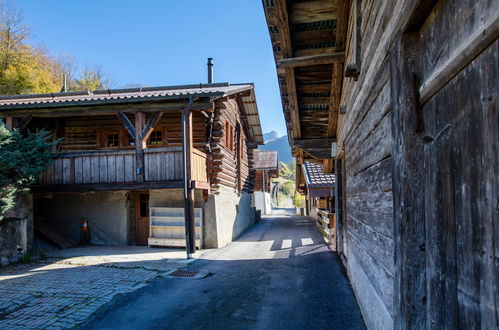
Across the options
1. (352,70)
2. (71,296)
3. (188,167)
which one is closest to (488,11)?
(352,70)

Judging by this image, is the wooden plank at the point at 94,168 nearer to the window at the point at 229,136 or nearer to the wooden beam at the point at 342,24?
the window at the point at 229,136

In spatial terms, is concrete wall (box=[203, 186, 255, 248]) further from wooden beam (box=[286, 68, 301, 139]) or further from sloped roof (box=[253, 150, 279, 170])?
sloped roof (box=[253, 150, 279, 170])

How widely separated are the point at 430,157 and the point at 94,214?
1219 centimetres

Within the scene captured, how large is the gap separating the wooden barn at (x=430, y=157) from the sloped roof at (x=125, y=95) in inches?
239

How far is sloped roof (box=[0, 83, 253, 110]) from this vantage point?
906cm

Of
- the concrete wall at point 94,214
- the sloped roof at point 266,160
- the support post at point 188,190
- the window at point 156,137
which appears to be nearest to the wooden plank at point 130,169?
the support post at point 188,190

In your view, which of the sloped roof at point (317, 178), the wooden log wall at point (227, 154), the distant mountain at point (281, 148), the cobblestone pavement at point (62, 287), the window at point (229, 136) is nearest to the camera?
the cobblestone pavement at point (62, 287)

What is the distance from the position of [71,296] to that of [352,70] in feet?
20.7

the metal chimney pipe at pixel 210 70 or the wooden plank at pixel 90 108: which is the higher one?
the metal chimney pipe at pixel 210 70

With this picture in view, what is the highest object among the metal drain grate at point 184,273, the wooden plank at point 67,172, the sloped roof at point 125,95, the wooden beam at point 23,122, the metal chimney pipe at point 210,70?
the metal chimney pipe at point 210,70

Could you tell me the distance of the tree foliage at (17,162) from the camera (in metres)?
7.82

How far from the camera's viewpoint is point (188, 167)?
908cm

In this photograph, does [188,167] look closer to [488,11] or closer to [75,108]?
[75,108]

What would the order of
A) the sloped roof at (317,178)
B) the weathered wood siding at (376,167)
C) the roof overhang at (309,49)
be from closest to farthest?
1. the weathered wood siding at (376,167)
2. the roof overhang at (309,49)
3. the sloped roof at (317,178)
